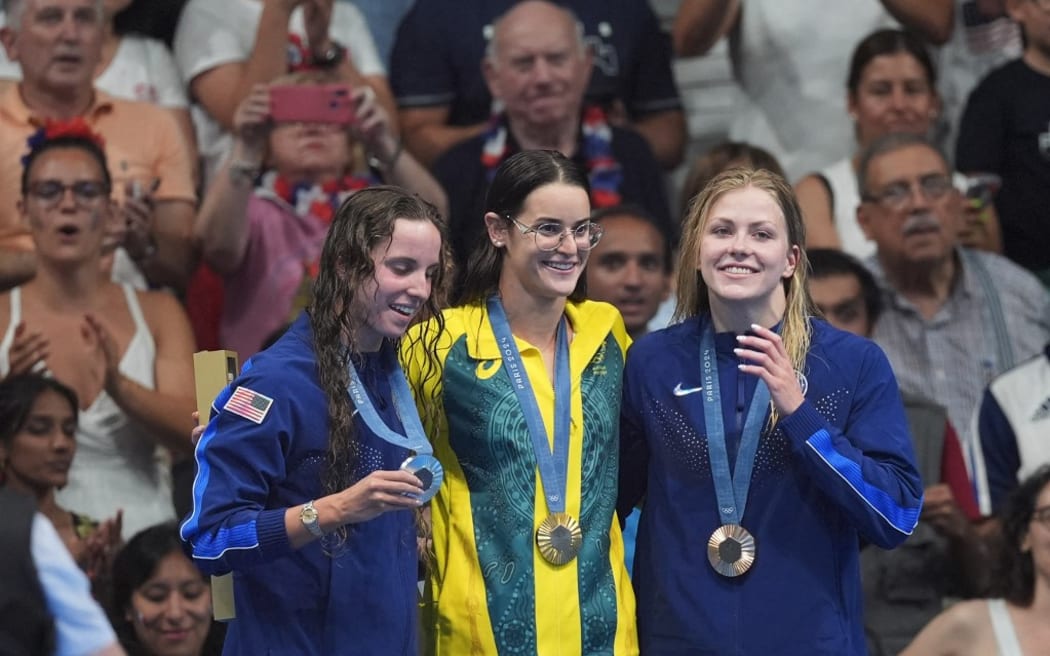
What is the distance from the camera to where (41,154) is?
7.54 meters

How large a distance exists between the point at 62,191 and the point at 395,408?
297 centimetres

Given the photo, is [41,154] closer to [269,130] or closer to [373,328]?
[269,130]

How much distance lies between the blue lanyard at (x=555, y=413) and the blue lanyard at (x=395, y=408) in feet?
0.93

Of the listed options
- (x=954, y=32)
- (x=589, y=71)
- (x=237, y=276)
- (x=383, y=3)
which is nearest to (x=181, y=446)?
(x=237, y=276)

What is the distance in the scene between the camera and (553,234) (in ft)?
16.8

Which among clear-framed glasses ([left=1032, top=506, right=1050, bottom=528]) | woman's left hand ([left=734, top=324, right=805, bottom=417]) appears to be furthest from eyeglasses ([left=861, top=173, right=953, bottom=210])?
woman's left hand ([left=734, top=324, right=805, bottom=417])

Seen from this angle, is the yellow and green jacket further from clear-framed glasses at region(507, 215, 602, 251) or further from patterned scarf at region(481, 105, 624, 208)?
patterned scarf at region(481, 105, 624, 208)

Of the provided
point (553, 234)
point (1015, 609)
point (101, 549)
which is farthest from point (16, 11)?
point (1015, 609)

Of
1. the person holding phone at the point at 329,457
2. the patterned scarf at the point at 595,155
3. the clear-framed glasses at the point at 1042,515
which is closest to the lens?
the person holding phone at the point at 329,457

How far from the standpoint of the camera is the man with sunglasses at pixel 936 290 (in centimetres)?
796

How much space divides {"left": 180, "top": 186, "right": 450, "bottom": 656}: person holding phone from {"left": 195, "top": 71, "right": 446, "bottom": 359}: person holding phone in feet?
8.60

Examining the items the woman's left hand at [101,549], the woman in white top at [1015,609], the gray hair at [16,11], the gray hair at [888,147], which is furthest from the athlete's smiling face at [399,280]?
the gray hair at [888,147]

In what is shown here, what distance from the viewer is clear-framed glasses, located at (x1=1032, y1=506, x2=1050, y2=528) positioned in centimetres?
648

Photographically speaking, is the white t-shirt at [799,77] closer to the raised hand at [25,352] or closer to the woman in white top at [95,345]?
the woman in white top at [95,345]
